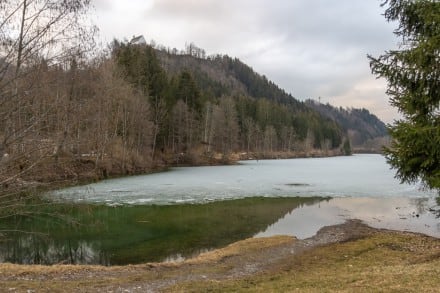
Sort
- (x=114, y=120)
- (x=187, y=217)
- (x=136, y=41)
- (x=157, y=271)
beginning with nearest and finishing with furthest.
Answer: (x=157, y=271) → (x=187, y=217) → (x=114, y=120) → (x=136, y=41)

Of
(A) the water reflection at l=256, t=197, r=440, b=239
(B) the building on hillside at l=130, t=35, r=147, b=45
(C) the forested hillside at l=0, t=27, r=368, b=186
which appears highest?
(B) the building on hillside at l=130, t=35, r=147, b=45

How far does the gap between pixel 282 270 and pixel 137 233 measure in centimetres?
907

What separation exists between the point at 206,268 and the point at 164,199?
16.7 metres

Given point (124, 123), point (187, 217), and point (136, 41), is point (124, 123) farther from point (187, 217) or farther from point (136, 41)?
point (187, 217)

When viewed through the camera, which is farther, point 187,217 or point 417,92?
point 187,217

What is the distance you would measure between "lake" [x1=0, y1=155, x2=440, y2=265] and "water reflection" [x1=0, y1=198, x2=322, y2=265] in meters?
0.04

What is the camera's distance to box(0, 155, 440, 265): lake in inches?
651

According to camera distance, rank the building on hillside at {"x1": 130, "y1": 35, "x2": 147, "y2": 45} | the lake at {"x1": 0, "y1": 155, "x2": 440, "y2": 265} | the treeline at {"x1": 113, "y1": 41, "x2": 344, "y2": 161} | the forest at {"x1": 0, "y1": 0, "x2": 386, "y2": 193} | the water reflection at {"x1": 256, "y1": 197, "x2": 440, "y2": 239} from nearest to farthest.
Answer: the forest at {"x1": 0, "y1": 0, "x2": 386, "y2": 193} → the lake at {"x1": 0, "y1": 155, "x2": 440, "y2": 265} → the water reflection at {"x1": 256, "y1": 197, "x2": 440, "y2": 239} → the building on hillside at {"x1": 130, "y1": 35, "x2": 147, "y2": 45} → the treeline at {"x1": 113, "y1": 41, "x2": 344, "y2": 161}

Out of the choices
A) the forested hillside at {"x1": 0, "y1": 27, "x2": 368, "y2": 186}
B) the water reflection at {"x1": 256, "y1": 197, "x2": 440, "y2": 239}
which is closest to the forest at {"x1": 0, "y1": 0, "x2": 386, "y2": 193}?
the forested hillside at {"x1": 0, "y1": 27, "x2": 368, "y2": 186}

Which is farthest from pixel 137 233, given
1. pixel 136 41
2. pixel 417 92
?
pixel 136 41

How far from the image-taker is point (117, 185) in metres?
37.8

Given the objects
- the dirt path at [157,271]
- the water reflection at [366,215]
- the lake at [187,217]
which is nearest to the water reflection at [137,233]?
the lake at [187,217]

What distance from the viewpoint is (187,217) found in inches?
950

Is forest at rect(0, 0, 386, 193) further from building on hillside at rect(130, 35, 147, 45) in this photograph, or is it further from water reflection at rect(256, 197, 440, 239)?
water reflection at rect(256, 197, 440, 239)
